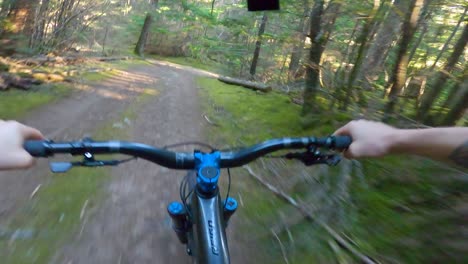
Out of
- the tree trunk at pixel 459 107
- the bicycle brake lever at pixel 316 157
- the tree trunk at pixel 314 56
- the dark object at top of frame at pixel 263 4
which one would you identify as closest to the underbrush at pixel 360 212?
the tree trunk at pixel 459 107

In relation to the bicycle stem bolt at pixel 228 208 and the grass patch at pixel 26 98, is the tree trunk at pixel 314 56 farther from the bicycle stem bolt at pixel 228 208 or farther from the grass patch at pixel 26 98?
the grass patch at pixel 26 98

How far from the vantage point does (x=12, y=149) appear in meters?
1.57

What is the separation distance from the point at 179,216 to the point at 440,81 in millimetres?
4380

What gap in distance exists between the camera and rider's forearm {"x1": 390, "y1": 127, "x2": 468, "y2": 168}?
5.11ft

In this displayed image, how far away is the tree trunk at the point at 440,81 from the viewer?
4.49m

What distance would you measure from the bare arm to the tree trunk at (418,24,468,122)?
11.0ft

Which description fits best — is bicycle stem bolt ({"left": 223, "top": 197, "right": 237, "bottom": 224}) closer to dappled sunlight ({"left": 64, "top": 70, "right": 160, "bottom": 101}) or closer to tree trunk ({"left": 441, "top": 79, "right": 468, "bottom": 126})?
tree trunk ({"left": 441, "top": 79, "right": 468, "bottom": 126})

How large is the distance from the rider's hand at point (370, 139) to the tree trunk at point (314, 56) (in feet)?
15.7

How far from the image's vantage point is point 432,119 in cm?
455

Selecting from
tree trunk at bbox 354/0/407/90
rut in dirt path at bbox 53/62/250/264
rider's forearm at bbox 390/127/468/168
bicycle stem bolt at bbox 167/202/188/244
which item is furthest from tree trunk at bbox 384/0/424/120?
bicycle stem bolt at bbox 167/202/188/244

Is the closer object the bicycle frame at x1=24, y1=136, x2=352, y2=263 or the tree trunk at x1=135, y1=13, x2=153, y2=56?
the bicycle frame at x1=24, y1=136, x2=352, y2=263

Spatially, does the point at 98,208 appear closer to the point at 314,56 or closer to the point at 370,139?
the point at 370,139

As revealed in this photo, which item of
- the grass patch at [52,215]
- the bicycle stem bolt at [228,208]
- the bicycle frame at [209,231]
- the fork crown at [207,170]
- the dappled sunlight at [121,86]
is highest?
the fork crown at [207,170]

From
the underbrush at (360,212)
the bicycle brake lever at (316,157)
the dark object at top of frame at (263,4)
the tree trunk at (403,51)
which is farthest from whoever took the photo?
the tree trunk at (403,51)
